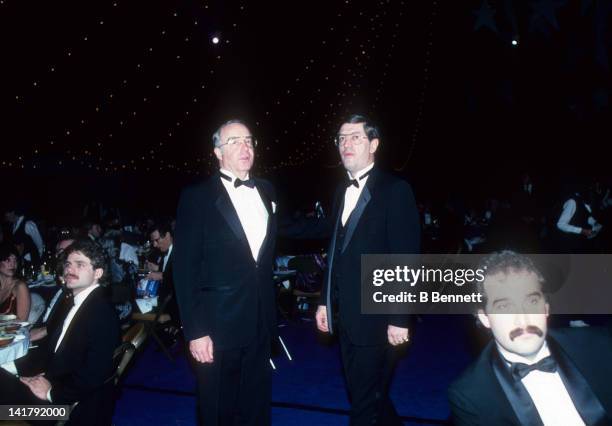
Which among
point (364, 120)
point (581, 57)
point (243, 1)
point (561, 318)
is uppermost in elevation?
point (243, 1)

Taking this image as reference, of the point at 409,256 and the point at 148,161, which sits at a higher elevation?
the point at 148,161

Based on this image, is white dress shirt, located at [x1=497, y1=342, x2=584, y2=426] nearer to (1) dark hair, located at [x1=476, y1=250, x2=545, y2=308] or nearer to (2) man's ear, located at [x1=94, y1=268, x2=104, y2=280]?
(1) dark hair, located at [x1=476, y1=250, x2=545, y2=308]

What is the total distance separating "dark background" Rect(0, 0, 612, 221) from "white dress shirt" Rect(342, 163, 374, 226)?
8.42 feet

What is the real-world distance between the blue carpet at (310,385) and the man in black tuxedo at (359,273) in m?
1.36

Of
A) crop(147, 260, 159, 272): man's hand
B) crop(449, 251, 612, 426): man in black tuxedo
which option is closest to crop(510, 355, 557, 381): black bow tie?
crop(449, 251, 612, 426): man in black tuxedo

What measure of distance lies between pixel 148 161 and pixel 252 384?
14694mm

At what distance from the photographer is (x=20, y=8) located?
29.5 feet

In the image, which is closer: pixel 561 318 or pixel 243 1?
pixel 561 318

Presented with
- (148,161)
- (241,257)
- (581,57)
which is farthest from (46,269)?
(148,161)

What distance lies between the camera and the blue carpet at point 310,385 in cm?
412

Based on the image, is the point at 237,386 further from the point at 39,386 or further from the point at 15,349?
the point at 15,349

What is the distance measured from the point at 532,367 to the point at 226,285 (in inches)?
66.8

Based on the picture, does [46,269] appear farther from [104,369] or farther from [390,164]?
[390,164]

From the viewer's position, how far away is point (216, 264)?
9.14ft
